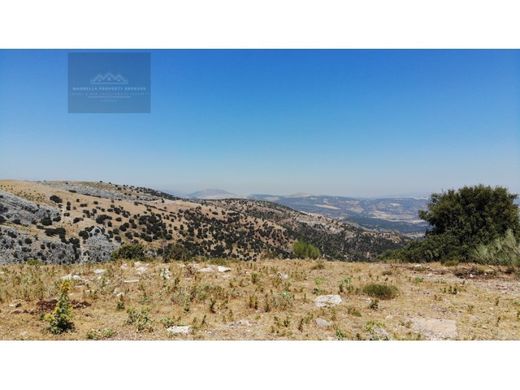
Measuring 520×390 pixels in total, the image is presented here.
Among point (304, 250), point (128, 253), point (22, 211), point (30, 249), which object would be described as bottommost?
point (30, 249)

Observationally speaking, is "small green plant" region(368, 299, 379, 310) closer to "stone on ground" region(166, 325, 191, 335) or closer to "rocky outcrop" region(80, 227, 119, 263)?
"stone on ground" region(166, 325, 191, 335)

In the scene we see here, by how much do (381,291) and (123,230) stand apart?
154 ft

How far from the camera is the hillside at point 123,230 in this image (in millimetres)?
37781

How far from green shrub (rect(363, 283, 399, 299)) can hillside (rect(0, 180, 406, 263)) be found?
15953 millimetres

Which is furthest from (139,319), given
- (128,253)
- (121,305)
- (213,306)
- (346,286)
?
(128,253)

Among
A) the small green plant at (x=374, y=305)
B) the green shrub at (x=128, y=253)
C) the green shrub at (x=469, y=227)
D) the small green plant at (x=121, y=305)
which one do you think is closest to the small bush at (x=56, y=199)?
the green shrub at (x=128, y=253)

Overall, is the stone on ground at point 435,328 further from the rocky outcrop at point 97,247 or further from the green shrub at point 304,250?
the rocky outcrop at point 97,247

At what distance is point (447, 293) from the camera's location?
889cm

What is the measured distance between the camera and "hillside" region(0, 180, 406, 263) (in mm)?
37781

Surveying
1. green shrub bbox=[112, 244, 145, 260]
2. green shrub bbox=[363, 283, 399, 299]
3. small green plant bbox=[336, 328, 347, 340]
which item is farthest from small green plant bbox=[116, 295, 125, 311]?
green shrub bbox=[112, 244, 145, 260]

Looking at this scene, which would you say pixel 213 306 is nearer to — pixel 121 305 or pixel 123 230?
pixel 121 305

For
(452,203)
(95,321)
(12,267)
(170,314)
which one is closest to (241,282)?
(170,314)

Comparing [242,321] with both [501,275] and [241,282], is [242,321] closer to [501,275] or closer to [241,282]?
[241,282]

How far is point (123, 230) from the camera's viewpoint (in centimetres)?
5038
